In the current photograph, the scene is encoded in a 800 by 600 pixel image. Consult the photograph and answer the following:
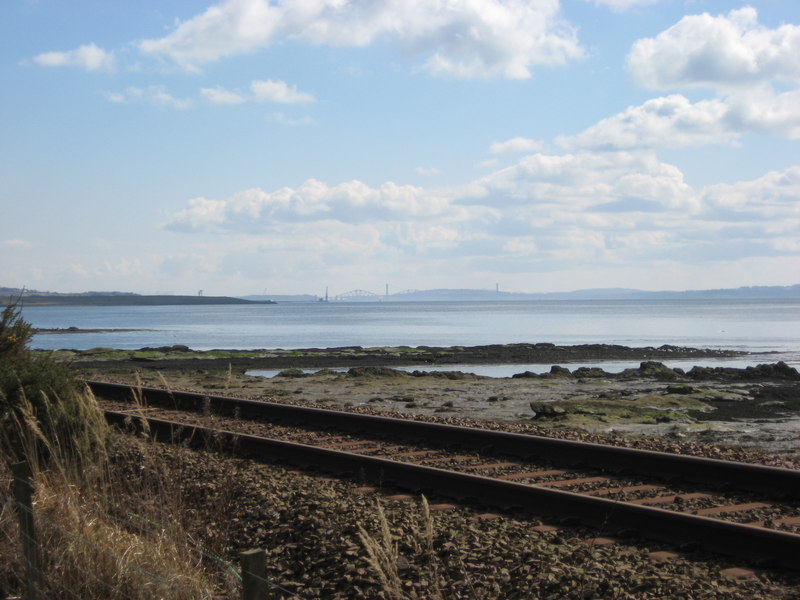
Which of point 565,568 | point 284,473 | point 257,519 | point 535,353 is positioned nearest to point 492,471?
point 284,473

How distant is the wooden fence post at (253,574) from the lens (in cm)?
393

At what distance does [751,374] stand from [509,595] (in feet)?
89.7

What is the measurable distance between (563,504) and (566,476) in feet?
6.45

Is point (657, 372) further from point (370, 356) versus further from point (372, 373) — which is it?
point (370, 356)

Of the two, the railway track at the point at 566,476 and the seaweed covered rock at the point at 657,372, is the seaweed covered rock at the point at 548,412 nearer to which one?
the railway track at the point at 566,476

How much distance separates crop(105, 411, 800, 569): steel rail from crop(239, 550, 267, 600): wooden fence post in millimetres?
3496

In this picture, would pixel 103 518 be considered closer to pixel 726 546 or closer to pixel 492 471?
pixel 492 471

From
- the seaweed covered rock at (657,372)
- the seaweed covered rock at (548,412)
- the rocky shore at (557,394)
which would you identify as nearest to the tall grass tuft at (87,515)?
the rocky shore at (557,394)

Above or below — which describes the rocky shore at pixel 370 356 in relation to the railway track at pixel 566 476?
below

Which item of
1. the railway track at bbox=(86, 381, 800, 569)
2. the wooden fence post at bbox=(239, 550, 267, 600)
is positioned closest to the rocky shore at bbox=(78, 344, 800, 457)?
the railway track at bbox=(86, 381, 800, 569)

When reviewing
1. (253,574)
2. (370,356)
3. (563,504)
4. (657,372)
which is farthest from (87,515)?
(370,356)

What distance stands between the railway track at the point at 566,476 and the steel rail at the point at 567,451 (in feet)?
0.04

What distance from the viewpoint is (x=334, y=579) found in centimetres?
640

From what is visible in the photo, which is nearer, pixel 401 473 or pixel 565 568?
pixel 565 568
